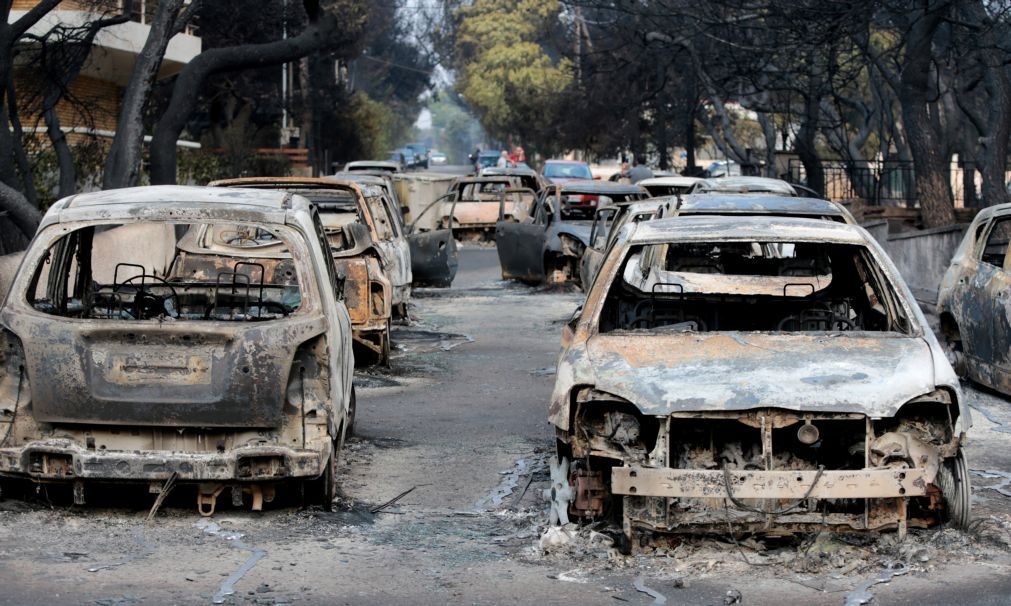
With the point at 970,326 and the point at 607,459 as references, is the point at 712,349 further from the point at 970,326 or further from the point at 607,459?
the point at 970,326

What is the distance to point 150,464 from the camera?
23.2 ft

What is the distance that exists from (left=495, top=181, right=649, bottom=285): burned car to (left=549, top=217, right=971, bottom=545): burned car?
14238 mm

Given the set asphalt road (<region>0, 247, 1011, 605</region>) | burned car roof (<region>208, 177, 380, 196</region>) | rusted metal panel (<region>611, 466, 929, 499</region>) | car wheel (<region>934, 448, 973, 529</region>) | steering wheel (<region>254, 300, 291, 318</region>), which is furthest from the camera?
burned car roof (<region>208, 177, 380, 196</region>)

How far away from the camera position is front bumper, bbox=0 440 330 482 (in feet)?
23.2

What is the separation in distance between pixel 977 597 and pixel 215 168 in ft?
97.2

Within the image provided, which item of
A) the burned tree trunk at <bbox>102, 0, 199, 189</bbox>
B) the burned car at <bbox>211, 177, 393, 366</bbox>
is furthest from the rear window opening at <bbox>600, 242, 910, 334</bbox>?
the burned tree trunk at <bbox>102, 0, 199, 189</bbox>

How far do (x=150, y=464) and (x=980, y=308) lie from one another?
7032 millimetres

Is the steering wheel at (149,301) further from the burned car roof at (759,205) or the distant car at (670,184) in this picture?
the distant car at (670,184)

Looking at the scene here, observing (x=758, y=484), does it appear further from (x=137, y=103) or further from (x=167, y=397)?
(x=137, y=103)

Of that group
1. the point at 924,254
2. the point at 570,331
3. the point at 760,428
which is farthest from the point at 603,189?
the point at 760,428

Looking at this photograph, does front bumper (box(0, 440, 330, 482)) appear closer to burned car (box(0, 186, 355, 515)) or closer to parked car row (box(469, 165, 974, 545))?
burned car (box(0, 186, 355, 515))

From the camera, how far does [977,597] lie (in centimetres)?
598

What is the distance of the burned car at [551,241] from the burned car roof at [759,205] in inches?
360

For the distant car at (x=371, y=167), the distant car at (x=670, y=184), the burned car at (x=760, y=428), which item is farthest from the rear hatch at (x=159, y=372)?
the distant car at (x=371, y=167)
